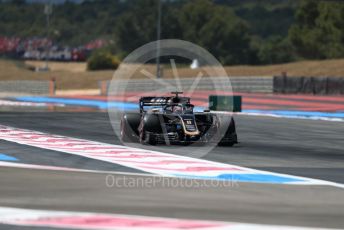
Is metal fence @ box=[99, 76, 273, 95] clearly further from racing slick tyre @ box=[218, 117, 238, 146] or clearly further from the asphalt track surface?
the asphalt track surface

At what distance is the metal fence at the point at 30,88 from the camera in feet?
186

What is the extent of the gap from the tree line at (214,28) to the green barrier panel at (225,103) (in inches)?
2310

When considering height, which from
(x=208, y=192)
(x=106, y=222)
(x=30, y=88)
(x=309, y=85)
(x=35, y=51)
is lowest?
(x=30, y=88)

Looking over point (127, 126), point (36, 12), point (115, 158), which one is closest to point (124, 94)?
point (127, 126)

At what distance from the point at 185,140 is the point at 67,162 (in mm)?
3627

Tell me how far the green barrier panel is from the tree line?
5866cm

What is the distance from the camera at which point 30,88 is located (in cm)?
5722

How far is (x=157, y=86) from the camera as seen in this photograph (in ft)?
178

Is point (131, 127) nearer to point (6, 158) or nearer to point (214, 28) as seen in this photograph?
point (6, 158)

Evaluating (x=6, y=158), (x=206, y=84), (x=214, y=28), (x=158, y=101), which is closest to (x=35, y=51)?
(x=214, y=28)

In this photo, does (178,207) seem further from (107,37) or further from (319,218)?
(107,37)

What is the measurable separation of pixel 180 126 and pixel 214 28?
104 m

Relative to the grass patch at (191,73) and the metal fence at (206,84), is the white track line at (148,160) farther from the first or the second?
the grass patch at (191,73)

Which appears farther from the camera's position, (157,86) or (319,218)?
(157,86)
